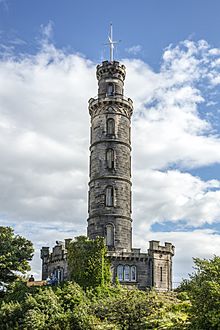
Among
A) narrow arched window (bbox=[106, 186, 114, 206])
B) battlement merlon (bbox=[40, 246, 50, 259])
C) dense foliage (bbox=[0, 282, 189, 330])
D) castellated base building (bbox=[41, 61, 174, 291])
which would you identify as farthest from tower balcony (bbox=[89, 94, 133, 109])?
dense foliage (bbox=[0, 282, 189, 330])

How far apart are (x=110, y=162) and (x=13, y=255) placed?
46.3 feet

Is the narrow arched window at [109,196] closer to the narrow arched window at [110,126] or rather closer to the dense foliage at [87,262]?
the narrow arched window at [110,126]

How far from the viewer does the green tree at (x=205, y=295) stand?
87.8 ft

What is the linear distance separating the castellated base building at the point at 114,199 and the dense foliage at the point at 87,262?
Answer: 3.35 m

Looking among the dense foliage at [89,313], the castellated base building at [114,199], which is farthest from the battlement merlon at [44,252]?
the dense foliage at [89,313]

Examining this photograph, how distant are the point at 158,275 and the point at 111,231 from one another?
590 cm

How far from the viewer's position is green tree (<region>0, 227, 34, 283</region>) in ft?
153

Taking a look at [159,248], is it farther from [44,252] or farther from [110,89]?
[110,89]

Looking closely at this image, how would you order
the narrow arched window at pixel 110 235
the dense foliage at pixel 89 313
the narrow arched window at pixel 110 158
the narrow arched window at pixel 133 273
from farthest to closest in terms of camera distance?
1. the narrow arched window at pixel 110 158
2. the narrow arched window at pixel 110 235
3. the narrow arched window at pixel 133 273
4. the dense foliage at pixel 89 313

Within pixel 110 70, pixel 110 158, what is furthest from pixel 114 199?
pixel 110 70

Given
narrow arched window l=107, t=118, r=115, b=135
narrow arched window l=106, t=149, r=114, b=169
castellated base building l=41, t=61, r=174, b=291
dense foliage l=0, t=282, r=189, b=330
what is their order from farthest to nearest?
narrow arched window l=107, t=118, r=115, b=135 → narrow arched window l=106, t=149, r=114, b=169 → castellated base building l=41, t=61, r=174, b=291 → dense foliage l=0, t=282, r=189, b=330

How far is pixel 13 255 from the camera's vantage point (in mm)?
47000

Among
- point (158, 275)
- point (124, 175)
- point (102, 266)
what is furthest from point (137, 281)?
point (124, 175)

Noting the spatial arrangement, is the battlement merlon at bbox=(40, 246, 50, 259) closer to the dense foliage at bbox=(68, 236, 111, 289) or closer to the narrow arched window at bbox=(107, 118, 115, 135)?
the dense foliage at bbox=(68, 236, 111, 289)
